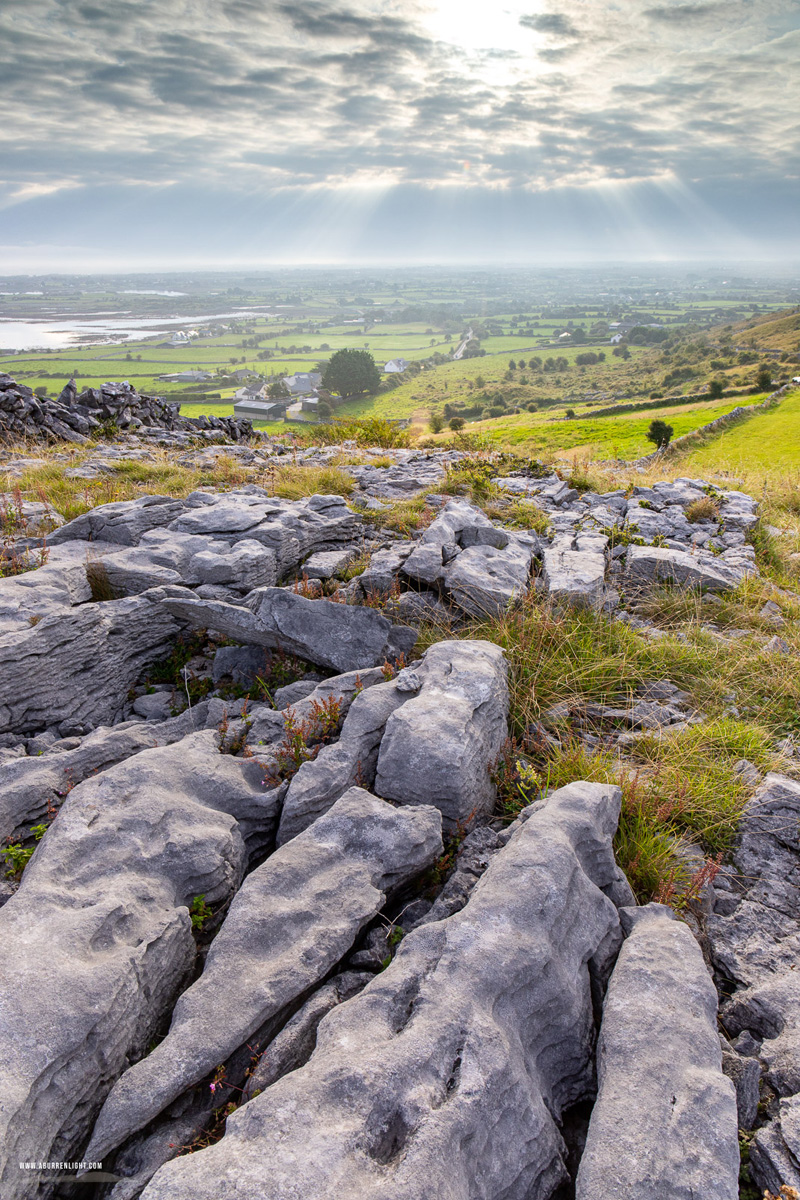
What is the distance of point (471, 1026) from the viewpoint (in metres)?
2.88

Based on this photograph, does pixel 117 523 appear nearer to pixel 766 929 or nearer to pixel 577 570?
pixel 577 570

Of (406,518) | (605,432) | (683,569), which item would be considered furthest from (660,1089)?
(605,432)

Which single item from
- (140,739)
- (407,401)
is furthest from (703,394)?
(140,739)

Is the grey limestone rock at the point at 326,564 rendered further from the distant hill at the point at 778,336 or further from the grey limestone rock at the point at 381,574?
the distant hill at the point at 778,336

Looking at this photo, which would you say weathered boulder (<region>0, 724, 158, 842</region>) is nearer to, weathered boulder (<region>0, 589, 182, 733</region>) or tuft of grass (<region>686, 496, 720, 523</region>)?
weathered boulder (<region>0, 589, 182, 733</region>)

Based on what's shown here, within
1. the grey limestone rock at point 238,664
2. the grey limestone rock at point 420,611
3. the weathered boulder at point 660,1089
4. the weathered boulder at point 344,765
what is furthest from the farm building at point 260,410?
the weathered boulder at point 660,1089

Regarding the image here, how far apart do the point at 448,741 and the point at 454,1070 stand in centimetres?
241

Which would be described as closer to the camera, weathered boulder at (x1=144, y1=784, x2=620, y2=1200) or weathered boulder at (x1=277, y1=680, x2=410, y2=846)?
weathered boulder at (x1=144, y1=784, x2=620, y2=1200)

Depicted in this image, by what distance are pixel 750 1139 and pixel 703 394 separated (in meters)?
78.9

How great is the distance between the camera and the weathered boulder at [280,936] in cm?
295

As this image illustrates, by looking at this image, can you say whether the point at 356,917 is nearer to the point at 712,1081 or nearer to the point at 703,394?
the point at 712,1081

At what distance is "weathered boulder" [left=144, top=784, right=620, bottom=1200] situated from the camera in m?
2.40

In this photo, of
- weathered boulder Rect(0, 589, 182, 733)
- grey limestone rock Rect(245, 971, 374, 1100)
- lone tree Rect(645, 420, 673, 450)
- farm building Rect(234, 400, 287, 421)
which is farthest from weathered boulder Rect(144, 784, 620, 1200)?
farm building Rect(234, 400, 287, 421)

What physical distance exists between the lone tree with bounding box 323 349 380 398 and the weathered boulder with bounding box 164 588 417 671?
91.1 meters
